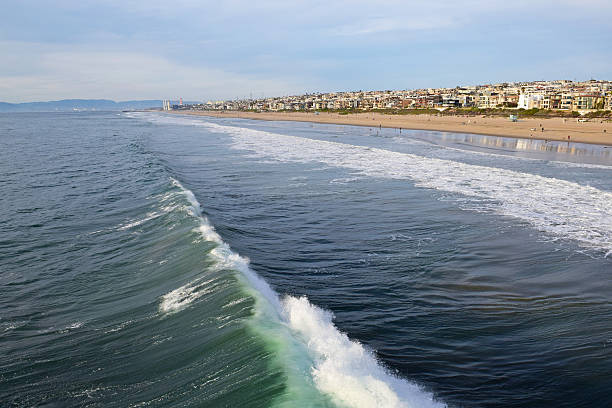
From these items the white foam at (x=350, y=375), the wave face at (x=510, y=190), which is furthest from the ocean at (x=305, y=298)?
the wave face at (x=510, y=190)

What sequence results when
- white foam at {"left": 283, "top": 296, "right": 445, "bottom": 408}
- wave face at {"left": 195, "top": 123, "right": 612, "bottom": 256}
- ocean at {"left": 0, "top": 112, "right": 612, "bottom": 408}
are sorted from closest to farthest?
white foam at {"left": 283, "top": 296, "right": 445, "bottom": 408} → ocean at {"left": 0, "top": 112, "right": 612, "bottom": 408} → wave face at {"left": 195, "top": 123, "right": 612, "bottom": 256}

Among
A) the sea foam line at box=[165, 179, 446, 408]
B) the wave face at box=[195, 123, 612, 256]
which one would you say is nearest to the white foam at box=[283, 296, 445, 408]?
the sea foam line at box=[165, 179, 446, 408]

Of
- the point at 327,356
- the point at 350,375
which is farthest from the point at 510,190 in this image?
the point at 350,375

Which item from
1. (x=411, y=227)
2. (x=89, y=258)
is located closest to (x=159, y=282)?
(x=89, y=258)

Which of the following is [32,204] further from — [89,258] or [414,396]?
[414,396]

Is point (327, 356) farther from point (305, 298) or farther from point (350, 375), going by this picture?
point (305, 298)

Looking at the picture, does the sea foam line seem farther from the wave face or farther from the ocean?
the wave face
